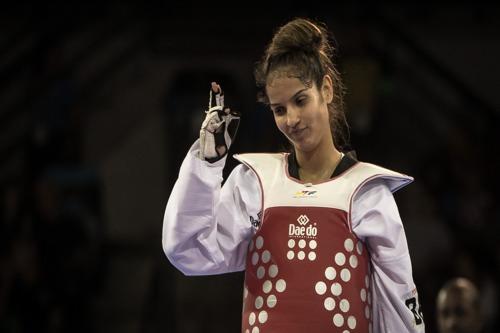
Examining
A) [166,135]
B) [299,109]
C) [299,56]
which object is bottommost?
[299,109]

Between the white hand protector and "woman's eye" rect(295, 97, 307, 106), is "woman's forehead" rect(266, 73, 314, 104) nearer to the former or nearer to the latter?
"woman's eye" rect(295, 97, 307, 106)

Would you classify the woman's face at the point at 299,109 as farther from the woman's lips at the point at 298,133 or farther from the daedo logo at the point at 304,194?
the daedo logo at the point at 304,194

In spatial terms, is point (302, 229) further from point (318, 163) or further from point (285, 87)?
point (285, 87)

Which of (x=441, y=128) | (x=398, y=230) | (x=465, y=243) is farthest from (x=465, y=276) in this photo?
(x=398, y=230)

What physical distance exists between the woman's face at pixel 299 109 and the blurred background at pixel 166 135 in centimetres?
262

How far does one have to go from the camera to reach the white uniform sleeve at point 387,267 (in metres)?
2.34

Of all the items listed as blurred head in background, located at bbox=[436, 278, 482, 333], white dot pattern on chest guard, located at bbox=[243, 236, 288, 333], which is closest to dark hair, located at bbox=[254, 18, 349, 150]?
white dot pattern on chest guard, located at bbox=[243, 236, 288, 333]

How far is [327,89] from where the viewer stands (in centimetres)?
247

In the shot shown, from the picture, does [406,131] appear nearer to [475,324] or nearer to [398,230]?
[475,324]

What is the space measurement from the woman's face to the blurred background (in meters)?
2.62

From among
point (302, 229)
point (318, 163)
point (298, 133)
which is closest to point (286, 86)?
point (298, 133)

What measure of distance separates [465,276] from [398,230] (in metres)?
3.11

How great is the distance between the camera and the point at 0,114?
Answer: 6090mm

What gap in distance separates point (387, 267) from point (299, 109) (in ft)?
1.60
